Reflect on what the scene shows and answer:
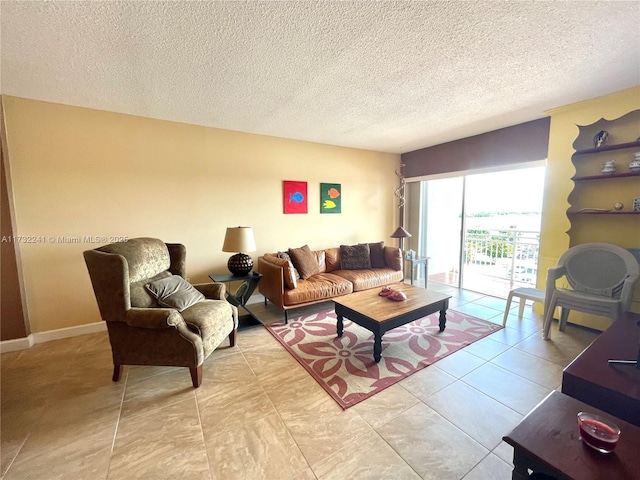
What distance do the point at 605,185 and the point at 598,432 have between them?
313 cm

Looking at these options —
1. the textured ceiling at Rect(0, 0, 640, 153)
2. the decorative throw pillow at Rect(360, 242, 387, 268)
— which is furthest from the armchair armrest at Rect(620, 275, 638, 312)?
the decorative throw pillow at Rect(360, 242, 387, 268)

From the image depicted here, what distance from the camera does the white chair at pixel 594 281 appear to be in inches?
94.0

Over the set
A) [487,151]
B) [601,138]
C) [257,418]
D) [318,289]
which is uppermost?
[487,151]

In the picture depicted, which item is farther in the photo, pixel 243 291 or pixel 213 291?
pixel 243 291

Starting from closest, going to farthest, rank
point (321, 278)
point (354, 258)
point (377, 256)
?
point (321, 278) < point (354, 258) < point (377, 256)

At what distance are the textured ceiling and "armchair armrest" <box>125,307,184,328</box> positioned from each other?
6.23 feet

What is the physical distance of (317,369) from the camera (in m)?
2.22

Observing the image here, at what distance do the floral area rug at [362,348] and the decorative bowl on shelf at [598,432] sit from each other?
1195mm

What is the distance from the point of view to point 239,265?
3.17 m

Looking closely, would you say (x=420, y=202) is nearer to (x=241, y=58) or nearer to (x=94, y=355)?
(x=241, y=58)

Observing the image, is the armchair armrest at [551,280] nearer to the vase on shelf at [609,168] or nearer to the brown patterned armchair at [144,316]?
the vase on shelf at [609,168]

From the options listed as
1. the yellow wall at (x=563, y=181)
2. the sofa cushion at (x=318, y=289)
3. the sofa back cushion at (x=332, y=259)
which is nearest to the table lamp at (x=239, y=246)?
the sofa cushion at (x=318, y=289)

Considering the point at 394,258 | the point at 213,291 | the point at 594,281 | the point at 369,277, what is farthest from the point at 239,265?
the point at 594,281

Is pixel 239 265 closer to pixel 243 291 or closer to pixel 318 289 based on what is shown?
pixel 243 291
